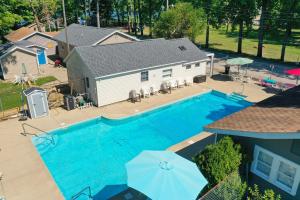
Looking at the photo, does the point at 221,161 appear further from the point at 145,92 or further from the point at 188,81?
the point at 188,81

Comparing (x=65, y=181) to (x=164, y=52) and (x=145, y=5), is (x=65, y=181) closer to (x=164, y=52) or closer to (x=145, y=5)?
(x=164, y=52)

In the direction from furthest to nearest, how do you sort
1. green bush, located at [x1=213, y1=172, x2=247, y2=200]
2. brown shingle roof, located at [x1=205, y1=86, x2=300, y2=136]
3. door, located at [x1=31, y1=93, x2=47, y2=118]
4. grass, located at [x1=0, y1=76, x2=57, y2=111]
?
grass, located at [x1=0, y1=76, x2=57, y2=111] < door, located at [x1=31, y1=93, x2=47, y2=118] < green bush, located at [x1=213, y1=172, x2=247, y2=200] < brown shingle roof, located at [x1=205, y1=86, x2=300, y2=136]

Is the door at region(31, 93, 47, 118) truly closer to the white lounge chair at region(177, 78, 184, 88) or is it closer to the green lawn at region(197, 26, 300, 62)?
the white lounge chair at region(177, 78, 184, 88)

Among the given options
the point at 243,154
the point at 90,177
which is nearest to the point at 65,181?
Result: the point at 90,177

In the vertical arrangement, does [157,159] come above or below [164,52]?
below

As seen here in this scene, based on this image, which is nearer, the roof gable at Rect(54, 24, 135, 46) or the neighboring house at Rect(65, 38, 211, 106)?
the neighboring house at Rect(65, 38, 211, 106)

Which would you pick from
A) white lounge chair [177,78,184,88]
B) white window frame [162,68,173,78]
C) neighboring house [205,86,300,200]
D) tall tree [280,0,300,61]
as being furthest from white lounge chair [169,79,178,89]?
tall tree [280,0,300,61]

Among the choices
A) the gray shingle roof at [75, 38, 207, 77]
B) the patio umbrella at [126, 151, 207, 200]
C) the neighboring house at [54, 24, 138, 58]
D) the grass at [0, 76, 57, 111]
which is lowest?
the grass at [0, 76, 57, 111]

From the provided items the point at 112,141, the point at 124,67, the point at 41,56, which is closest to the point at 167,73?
the point at 124,67
